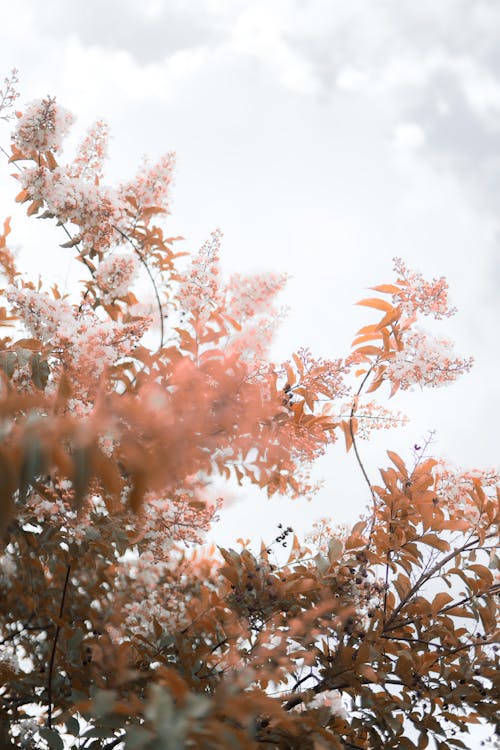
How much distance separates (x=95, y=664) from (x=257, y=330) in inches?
39.4

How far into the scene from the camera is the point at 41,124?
235cm

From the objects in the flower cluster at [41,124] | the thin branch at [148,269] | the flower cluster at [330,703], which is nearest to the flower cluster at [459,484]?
the flower cluster at [330,703]

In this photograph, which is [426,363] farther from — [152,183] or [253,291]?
[152,183]

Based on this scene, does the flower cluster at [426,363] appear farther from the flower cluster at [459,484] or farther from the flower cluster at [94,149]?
the flower cluster at [94,149]

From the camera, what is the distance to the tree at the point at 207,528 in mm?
1865

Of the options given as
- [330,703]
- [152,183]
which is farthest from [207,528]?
[152,183]

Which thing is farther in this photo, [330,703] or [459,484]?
[459,484]

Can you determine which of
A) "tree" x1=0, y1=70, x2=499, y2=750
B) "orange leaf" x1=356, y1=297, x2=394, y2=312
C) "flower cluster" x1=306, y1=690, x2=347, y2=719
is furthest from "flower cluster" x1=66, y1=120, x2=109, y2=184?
"flower cluster" x1=306, y1=690, x2=347, y2=719

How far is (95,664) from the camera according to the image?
193 centimetres

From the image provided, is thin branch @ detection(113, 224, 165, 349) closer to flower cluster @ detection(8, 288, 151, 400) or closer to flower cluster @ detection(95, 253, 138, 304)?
flower cluster @ detection(95, 253, 138, 304)

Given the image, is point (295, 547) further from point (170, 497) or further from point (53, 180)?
point (53, 180)

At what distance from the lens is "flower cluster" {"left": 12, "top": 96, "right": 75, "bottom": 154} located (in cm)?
234

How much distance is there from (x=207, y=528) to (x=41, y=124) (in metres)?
1.40

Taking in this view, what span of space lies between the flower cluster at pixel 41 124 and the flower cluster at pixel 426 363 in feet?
4.29
